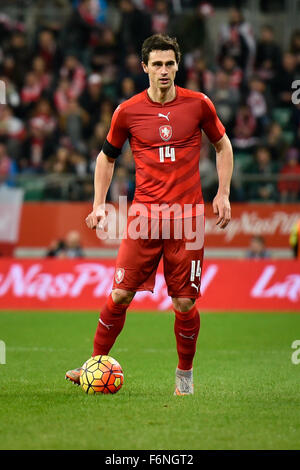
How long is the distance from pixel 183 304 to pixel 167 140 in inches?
48.8

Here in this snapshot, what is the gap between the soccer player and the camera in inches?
260

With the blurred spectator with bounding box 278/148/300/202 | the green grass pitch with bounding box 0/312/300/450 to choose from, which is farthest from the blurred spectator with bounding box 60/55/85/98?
the green grass pitch with bounding box 0/312/300/450

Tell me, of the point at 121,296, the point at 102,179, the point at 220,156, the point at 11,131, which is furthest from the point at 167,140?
the point at 11,131

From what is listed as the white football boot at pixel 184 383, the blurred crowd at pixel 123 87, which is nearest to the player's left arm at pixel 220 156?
A: the white football boot at pixel 184 383

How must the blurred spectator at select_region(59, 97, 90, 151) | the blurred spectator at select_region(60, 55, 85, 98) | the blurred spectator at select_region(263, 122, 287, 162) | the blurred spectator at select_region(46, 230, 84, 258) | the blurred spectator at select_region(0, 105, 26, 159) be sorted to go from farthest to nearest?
the blurred spectator at select_region(60, 55, 85, 98), the blurred spectator at select_region(59, 97, 90, 151), the blurred spectator at select_region(0, 105, 26, 159), the blurred spectator at select_region(263, 122, 287, 162), the blurred spectator at select_region(46, 230, 84, 258)

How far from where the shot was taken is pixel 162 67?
6535 mm

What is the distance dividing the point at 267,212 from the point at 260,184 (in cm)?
61

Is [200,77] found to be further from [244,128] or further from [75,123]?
[75,123]

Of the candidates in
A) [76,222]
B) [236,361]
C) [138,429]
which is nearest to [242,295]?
[76,222]

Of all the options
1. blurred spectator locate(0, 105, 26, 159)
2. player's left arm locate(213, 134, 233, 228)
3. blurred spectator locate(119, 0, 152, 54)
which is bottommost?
player's left arm locate(213, 134, 233, 228)

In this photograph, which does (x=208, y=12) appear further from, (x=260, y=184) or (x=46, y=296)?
(x=46, y=296)

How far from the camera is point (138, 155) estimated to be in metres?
6.74

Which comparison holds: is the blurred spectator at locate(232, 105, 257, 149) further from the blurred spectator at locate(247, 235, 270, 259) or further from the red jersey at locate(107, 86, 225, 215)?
the red jersey at locate(107, 86, 225, 215)

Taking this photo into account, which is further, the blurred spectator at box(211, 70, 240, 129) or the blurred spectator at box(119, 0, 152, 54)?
the blurred spectator at box(119, 0, 152, 54)
